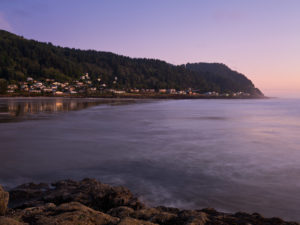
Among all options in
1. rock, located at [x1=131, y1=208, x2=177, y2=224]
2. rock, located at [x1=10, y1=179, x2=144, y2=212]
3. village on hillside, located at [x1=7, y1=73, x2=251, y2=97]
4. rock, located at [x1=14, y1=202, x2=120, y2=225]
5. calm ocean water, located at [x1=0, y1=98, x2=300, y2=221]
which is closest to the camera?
rock, located at [x1=14, y1=202, x2=120, y2=225]

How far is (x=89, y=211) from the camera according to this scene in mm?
5121

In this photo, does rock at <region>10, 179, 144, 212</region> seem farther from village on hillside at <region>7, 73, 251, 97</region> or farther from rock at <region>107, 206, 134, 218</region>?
village on hillside at <region>7, 73, 251, 97</region>

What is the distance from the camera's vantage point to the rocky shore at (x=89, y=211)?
15.5 feet


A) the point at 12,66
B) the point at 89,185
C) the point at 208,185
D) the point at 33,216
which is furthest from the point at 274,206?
the point at 12,66

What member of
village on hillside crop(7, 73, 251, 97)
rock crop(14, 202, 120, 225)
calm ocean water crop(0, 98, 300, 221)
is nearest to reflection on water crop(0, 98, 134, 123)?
calm ocean water crop(0, 98, 300, 221)

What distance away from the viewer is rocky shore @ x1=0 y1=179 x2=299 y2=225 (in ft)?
15.5

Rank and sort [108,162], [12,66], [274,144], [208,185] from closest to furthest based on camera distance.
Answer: [208,185] < [108,162] < [274,144] < [12,66]

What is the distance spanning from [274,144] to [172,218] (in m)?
13.5

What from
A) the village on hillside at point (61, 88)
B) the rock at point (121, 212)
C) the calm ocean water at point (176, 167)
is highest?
the village on hillside at point (61, 88)

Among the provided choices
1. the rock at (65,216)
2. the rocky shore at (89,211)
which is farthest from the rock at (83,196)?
the rock at (65,216)

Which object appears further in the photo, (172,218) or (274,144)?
(274,144)

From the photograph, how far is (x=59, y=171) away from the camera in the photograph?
388 inches

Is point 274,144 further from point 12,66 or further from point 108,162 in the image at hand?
point 12,66

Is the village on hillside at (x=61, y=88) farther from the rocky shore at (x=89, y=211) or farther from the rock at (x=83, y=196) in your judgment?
the rocky shore at (x=89, y=211)
